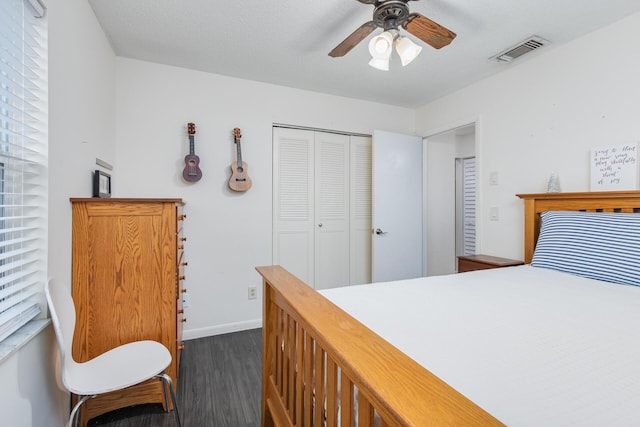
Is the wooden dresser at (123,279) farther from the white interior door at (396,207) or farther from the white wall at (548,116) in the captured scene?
the white wall at (548,116)

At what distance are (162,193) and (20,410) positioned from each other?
67.5 inches

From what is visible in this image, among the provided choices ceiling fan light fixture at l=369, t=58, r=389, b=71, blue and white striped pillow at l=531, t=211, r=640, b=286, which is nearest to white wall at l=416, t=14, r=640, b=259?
blue and white striped pillow at l=531, t=211, r=640, b=286

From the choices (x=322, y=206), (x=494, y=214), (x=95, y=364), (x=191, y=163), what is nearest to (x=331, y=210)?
(x=322, y=206)

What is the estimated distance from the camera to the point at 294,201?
3002mm

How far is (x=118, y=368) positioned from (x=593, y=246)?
2589 mm

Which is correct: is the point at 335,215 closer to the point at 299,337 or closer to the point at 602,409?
the point at 299,337

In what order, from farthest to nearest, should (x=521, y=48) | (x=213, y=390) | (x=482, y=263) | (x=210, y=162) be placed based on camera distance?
(x=210, y=162)
(x=482, y=263)
(x=521, y=48)
(x=213, y=390)

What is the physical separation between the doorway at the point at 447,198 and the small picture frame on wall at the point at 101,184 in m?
3.18

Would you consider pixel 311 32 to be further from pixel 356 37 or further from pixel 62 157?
pixel 62 157

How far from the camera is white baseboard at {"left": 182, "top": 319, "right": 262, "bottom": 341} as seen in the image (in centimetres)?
257

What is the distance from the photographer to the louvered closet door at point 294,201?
2.93 m

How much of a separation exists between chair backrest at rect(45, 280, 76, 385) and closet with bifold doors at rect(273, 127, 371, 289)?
1.74m

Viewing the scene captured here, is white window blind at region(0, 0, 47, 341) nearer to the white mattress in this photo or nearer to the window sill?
the window sill

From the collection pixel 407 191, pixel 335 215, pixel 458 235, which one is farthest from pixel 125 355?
pixel 458 235
